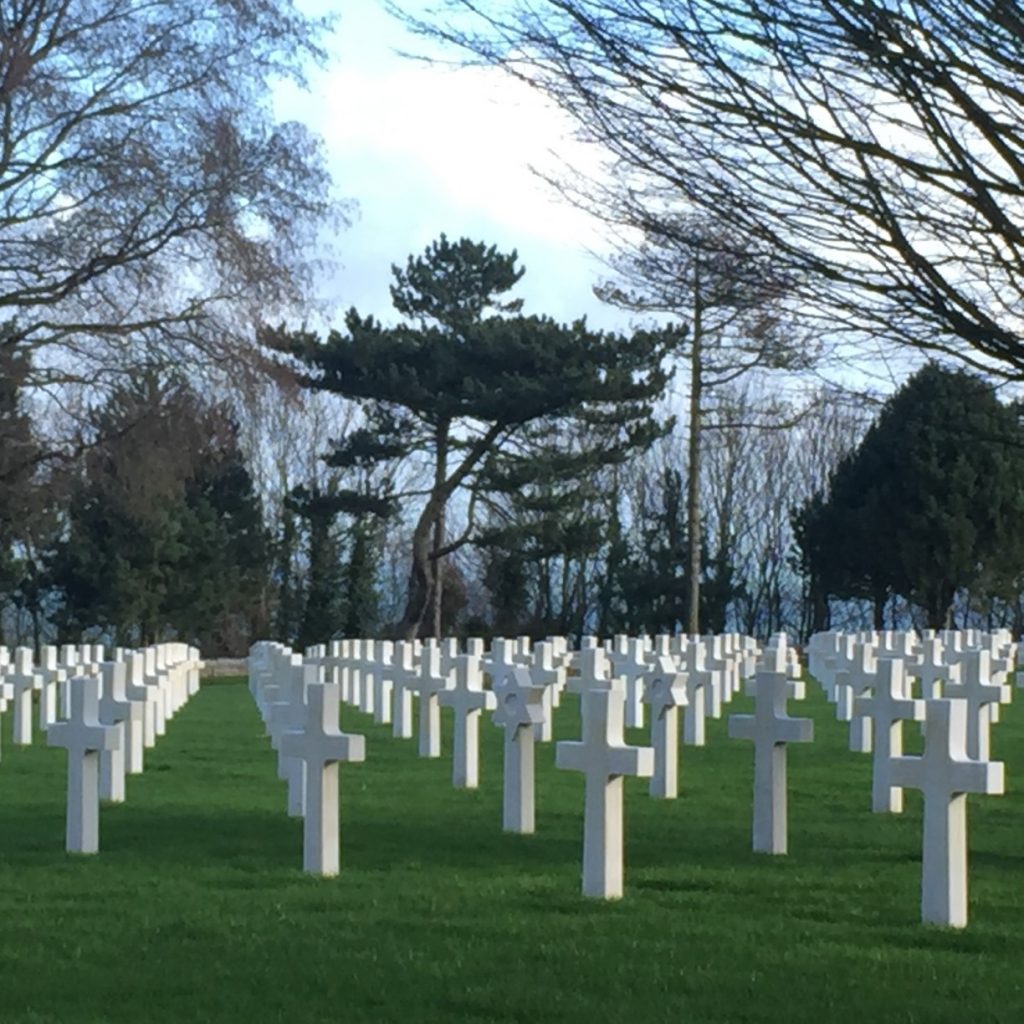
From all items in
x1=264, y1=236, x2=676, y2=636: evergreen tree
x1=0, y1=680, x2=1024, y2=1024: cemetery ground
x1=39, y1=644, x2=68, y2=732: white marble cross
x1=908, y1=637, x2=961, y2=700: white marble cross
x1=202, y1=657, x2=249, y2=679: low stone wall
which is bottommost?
x1=0, y1=680, x2=1024, y2=1024: cemetery ground

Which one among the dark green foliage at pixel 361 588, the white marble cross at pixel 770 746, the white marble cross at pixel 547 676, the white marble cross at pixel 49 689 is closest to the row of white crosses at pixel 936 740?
the white marble cross at pixel 770 746

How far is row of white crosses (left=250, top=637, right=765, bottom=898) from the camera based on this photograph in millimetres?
7992

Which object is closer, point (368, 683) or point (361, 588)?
point (368, 683)

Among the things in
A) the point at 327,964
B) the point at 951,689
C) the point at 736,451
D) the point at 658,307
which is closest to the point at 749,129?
the point at 658,307

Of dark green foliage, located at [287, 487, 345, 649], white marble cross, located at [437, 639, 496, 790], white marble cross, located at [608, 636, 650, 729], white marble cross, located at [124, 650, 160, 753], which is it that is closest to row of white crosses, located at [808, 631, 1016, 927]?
white marble cross, located at [608, 636, 650, 729]

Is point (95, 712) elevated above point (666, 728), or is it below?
above

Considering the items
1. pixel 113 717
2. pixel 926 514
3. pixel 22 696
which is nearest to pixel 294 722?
pixel 113 717

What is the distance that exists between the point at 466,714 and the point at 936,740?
5.16 metres

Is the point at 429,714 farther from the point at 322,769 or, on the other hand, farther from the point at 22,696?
the point at 322,769

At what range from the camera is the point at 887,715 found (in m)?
10.9

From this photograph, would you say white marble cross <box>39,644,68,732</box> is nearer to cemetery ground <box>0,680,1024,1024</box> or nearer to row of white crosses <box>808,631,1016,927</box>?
cemetery ground <box>0,680,1024,1024</box>

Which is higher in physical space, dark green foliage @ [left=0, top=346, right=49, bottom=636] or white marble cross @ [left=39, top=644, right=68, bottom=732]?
dark green foliage @ [left=0, top=346, right=49, bottom=636]

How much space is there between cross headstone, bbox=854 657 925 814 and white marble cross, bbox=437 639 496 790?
242cm

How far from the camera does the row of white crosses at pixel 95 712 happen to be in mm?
9266
